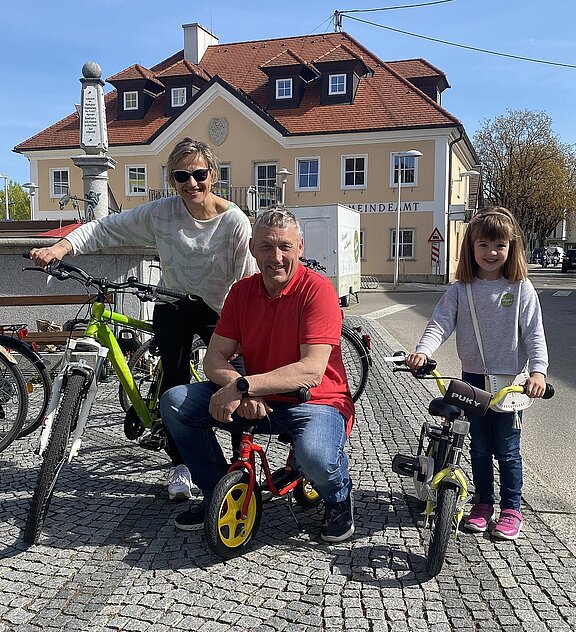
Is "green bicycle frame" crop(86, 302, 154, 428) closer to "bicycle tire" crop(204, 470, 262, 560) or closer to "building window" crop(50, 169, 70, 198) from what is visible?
"bicycle tire" crop(204, 470, 262, 560)

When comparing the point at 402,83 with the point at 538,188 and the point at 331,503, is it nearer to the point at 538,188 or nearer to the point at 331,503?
the point at 538,188

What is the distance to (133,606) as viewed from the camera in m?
2.79

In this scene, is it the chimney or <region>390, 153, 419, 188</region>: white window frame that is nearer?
<region>390, 153, 419, 188</region>: white window frame

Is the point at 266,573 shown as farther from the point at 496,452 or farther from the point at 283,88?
the point at 283,88

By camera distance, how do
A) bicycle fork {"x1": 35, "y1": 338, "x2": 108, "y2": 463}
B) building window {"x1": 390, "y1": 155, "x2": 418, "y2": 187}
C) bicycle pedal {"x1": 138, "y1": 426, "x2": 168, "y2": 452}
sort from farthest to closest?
1. building window {"x1": 390, "y1": 155, "x2": 418, "y2": 187}
2. bicycle pedal {"x1": 138, "y1": 426, "x2": 168, "y2": 452}
3. bicycle fork {"x1": 35, "y1": 338, "x2": 108, "y2": 463}

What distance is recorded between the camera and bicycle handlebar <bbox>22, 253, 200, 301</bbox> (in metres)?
3.72

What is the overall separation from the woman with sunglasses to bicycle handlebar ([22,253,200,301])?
7 centimetres

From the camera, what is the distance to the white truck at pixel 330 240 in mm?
19078

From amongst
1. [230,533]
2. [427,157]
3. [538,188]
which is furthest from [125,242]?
[538,188]

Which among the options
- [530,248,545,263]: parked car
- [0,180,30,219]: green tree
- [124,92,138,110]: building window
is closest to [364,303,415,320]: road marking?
[124,92,138,110]: building window

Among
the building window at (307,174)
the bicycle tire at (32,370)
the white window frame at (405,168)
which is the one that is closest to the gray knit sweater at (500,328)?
the bicycle tire at (32,370)

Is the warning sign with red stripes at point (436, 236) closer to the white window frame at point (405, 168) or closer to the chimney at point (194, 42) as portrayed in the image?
the white window frame at point (405, 168)

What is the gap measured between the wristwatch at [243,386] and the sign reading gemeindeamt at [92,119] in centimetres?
877

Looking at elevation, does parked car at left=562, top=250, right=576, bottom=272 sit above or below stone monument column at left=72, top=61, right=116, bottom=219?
below
